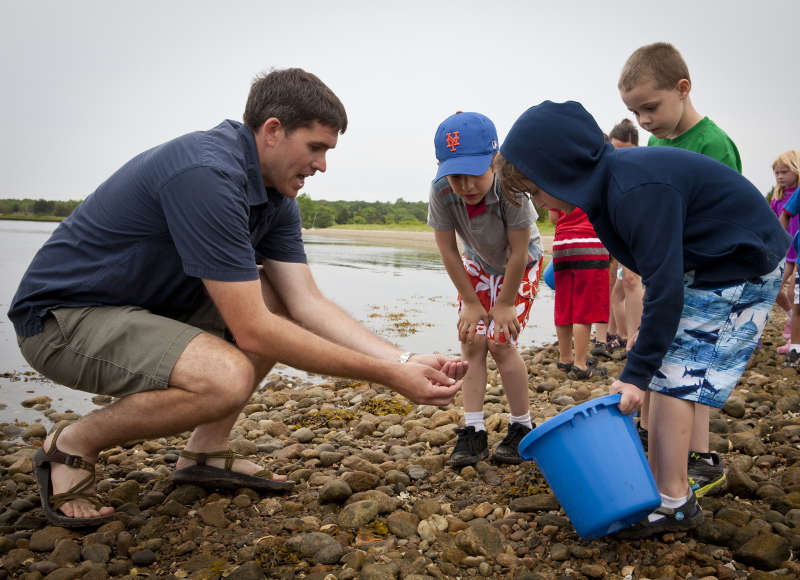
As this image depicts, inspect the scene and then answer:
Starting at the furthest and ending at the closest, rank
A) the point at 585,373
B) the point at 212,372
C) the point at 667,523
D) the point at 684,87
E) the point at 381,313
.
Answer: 1. the point at 381,313
2. the point at 585,373
3. the point at 684,87
4. the point at 212,372
5. the point at 667,523

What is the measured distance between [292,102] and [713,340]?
1787mm

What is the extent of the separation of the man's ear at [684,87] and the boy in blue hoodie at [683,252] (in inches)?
42.2

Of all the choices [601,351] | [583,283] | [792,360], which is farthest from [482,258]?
[792,360]

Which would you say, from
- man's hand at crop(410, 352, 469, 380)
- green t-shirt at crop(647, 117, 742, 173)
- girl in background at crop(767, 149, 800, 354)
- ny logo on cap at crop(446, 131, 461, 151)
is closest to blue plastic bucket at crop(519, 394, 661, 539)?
man's hand at crop(410, 352, 469, 380)

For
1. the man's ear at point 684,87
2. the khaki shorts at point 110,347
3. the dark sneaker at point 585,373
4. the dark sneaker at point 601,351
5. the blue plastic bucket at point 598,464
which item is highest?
the man's ear at point 684,87

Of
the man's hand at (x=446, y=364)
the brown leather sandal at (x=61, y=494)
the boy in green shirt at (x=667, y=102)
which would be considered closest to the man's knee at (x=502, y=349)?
the man's hand at (x=446, y=364)

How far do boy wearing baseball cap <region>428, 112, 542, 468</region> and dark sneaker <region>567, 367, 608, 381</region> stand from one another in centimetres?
185

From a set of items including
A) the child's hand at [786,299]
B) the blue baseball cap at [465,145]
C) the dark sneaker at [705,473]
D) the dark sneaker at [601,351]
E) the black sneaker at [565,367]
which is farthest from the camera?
the child's hand at [786,299]

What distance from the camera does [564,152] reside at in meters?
2.11

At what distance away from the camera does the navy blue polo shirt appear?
6.99ft

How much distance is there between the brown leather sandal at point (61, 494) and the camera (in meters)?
2.25

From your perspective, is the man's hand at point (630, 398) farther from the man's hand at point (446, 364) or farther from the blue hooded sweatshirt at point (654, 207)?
the man's hand at point (446, 364)

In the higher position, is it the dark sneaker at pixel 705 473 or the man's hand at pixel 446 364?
the man's hand at pixel 446 364

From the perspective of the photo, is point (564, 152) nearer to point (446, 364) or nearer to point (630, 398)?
point (630, 398)
